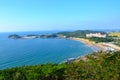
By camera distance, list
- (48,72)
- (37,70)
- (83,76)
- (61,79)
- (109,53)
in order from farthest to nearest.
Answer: (37,70)
(48,72)
(61,79)
(109,53)
(83,76)

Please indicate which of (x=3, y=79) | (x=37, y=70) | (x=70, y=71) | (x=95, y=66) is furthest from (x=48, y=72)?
(x=95, y=66)

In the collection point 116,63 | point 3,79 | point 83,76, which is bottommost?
point 3,79

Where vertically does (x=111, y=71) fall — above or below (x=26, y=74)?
above

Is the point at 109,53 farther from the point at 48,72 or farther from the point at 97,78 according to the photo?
the point at 48,72

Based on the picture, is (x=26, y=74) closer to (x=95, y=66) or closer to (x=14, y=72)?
(x=14, y=72)

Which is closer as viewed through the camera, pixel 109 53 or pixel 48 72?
pixel 109 53

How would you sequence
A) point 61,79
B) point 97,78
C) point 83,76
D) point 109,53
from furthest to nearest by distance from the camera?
point 61,79, point 109,53, point 83,76, point 97,78

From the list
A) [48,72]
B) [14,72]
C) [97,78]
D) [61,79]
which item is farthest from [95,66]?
[14,72]

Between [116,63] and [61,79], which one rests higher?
[116,63]

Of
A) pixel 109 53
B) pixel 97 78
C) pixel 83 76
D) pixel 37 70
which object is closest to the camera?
pixel 97 78
